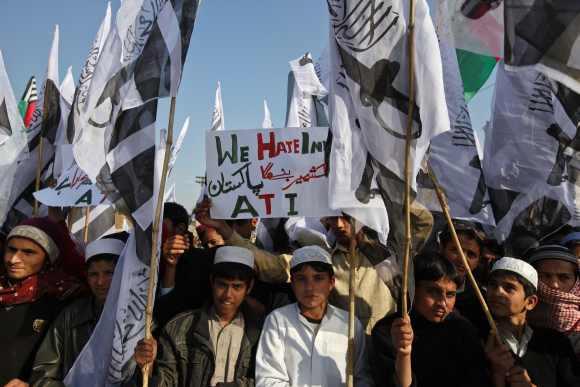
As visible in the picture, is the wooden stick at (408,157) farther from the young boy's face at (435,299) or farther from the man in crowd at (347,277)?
the man in crowd at (347,277)

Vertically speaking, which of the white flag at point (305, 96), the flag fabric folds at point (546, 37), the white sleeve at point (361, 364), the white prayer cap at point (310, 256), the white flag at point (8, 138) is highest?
the white flag at point (305, 96)

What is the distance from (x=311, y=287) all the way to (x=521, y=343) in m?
1.25

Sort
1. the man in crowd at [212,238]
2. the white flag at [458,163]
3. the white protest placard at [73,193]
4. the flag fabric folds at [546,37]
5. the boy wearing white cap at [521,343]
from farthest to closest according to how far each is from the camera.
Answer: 1. the white flag at [458,163]
2. the white protest placard at [73,193]
3. the man in crowd at [212,238]
4. the boy wearing white cap at [521,343]
5. the flag fabric folds at [546,37]

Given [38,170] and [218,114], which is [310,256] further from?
[218,114]

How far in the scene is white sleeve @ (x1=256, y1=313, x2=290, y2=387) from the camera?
9.78 ft

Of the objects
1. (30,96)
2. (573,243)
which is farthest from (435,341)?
(30,96)

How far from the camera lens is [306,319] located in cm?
317

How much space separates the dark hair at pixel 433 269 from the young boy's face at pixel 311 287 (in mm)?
561

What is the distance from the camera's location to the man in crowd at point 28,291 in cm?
334

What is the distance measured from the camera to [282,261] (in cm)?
417

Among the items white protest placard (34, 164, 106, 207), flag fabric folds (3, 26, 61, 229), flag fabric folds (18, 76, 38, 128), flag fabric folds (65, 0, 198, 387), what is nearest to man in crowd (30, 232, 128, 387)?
flag fabric folds (65, 0, 198, 387)

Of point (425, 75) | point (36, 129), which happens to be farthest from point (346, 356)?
point (36, 129)

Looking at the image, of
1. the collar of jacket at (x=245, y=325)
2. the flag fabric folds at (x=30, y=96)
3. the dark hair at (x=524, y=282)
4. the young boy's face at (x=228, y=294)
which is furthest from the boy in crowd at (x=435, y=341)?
the flag fabric folds at (x=30, y=96)

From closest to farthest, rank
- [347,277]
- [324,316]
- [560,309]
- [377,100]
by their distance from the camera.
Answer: [377,100]
[324,316]
[560,309]
[347,277]
